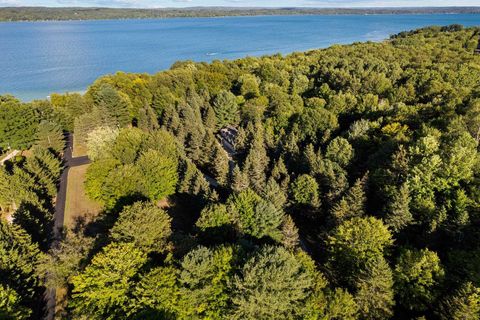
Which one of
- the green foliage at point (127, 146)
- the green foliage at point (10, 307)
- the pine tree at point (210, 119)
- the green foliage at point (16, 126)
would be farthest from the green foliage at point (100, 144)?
the green foliage at point (10, 307)

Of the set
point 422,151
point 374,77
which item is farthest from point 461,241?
point 374,77

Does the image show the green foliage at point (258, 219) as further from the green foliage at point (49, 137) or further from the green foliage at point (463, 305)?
the green foliage at point (49, 137)

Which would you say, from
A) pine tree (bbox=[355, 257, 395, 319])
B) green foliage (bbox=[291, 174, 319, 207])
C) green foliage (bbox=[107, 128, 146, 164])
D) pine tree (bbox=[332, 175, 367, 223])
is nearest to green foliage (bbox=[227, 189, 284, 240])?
pine tree (bbox=[332, 175, 367, 223])

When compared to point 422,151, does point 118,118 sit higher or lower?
lower

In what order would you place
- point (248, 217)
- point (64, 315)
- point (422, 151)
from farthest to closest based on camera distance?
1. point (422, 151)
2. point (248, 217)
3. point (64, 315)

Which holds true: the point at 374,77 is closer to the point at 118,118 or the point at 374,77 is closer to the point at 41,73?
the point at 118,118
